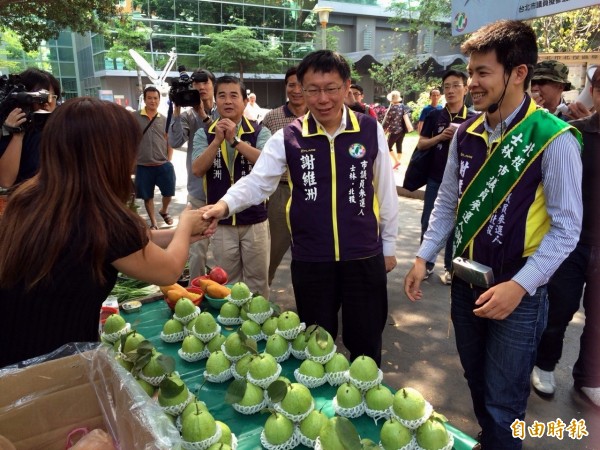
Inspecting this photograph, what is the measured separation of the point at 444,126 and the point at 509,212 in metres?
2.76

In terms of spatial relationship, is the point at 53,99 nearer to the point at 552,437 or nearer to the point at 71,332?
the point at 71,332

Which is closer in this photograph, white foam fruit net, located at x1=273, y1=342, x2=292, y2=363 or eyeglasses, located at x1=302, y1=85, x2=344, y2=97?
white foam fruit net, located at x1=273, y1=342, x2=292, y2=363

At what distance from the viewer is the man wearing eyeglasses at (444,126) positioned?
404 cm

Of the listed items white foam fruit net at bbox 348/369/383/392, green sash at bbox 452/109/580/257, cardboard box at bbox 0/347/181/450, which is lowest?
white foam fruit net at bbox 348/369/383/392

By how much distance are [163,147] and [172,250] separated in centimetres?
501

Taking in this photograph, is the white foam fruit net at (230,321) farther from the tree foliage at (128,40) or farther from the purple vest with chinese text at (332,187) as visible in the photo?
the tree foliage at (128,40)

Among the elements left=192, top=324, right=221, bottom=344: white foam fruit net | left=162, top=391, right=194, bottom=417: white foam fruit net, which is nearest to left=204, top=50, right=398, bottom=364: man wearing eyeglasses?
left=192, top=324, right=221, bottom=344: white foam fruit net

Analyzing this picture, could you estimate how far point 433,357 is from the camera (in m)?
3.24

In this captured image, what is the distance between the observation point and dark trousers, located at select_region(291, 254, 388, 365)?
2227mm

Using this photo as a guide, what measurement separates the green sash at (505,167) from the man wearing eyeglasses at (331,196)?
0.54 metres

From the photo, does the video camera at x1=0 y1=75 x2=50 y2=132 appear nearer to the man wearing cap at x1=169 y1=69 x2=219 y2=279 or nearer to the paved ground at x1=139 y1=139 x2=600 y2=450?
the man wearing cap at x1=169 y1=69 x2=219 y2=279

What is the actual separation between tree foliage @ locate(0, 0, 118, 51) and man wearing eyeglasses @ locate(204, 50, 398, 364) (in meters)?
6.86

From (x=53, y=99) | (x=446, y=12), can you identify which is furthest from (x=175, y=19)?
(x=53, y=99)

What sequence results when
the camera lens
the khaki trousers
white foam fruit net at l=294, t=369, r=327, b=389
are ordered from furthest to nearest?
1. the camera lens
2. the khaki trousers
3. white foam fruit net at l=294, t=369, r=327, b=389
